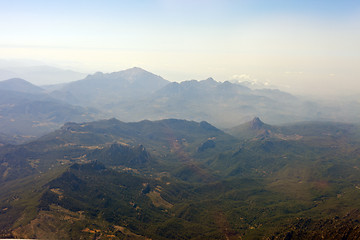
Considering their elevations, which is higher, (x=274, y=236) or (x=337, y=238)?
(x=337, y=238)

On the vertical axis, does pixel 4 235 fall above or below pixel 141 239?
above

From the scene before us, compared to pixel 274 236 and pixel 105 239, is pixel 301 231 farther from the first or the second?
pixel 105 239

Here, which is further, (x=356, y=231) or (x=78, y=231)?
(x=78, y=231)

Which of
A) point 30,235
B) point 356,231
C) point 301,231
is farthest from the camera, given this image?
point 301,231

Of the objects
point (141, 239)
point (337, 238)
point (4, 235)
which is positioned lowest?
point (141, 239)

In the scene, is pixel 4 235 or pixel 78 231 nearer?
pixel 4 235

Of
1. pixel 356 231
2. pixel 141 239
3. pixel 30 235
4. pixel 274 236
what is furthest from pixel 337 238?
pixel 30 235

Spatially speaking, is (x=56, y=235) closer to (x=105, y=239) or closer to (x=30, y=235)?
(x=30, y=235)

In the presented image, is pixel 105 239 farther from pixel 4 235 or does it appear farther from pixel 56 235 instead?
pixel 4 235

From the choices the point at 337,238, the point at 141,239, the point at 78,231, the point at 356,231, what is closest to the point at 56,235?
the point at 78,231

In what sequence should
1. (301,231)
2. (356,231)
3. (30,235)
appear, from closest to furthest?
1. (356,231)
2. (30,235)
3. (301,231)
